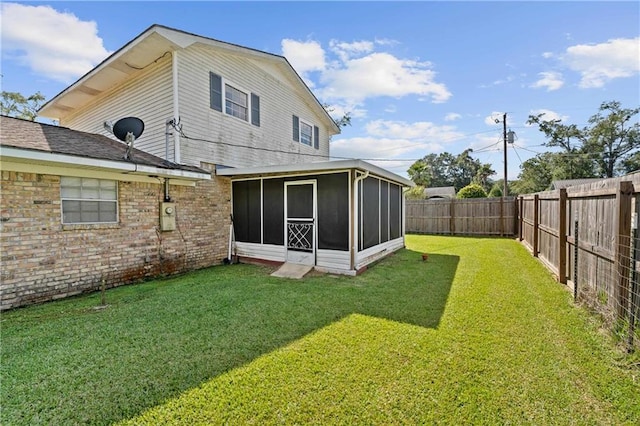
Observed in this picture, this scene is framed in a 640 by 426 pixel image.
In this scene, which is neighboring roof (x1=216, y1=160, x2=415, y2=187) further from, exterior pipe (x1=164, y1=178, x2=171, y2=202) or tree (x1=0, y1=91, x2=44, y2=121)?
tree (x1=0, y1=91, x2=44, y2=121)

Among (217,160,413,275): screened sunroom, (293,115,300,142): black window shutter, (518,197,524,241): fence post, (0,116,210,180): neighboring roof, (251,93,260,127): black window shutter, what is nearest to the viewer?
(0,116,210,180): neighboring roof

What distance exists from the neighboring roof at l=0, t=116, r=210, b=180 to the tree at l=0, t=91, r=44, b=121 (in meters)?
17.7

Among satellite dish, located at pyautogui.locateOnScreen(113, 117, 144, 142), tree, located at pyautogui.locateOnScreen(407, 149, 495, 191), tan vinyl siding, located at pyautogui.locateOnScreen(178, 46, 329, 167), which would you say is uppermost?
tree, located at pyautogui.locateOnScreen(407, 149, 495, 191)

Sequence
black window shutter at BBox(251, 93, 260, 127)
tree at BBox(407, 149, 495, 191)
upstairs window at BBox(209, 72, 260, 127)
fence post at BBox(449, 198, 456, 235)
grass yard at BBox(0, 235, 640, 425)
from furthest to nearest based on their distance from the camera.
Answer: tree at BBox(407, 149, 495, 191) < fence post at BBox(449, 198, 456, 235) < black window shutter at BBox(251, 93, 260, 127) < upstairs window at BBox(209, 72, 260, 127) < grass yard at BBox(0, 235, 640, 425)

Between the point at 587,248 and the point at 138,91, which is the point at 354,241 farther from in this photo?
the point at 138,91

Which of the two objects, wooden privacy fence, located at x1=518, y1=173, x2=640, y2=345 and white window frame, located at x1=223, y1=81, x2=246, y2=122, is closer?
wooden privacy fence, located at x1=518, y1=173, x2=640, y2=345

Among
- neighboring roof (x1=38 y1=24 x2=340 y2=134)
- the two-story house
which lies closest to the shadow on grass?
the two-story house

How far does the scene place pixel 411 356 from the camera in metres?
2.95

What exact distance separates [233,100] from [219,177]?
2547 millimetres

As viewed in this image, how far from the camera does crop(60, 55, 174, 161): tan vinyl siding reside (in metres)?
7.48

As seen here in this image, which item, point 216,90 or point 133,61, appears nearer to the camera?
point 133,61

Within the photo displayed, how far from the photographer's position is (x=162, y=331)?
3.63 meters

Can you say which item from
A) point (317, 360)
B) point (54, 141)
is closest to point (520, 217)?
point (317, 360)

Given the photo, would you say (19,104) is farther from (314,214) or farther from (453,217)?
(453,217)
